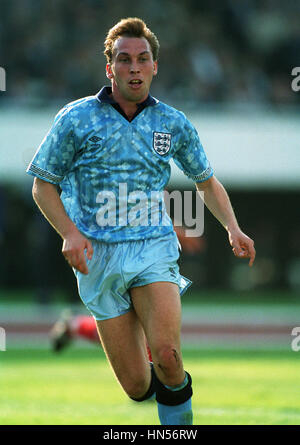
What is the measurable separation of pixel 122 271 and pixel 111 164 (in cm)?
61

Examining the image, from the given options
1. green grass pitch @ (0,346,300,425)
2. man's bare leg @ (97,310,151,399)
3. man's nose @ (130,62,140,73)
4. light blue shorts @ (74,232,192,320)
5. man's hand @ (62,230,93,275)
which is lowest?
green grass pitch @ (0,346,300,425)

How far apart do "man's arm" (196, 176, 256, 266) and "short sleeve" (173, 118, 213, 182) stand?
0.22 ft

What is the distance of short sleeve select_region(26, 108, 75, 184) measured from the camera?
5281 millimetres

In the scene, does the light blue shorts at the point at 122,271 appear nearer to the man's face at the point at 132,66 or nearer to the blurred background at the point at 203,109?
the man's face at the point at 132,66

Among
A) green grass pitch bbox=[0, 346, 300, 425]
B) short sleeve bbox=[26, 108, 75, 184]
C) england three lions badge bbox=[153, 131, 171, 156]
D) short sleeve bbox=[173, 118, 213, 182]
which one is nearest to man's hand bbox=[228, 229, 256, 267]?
short sleeve bbox=[173, 118, 213, 182]

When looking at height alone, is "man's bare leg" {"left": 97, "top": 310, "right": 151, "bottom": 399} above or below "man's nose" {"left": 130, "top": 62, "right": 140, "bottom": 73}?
below

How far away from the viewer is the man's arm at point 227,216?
5473 millimetres

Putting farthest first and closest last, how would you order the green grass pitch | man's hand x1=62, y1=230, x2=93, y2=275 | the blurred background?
1. the blurred background
2. the green grass pitch
3. man's hand x1=62, y1=230, x2=93, y2=275

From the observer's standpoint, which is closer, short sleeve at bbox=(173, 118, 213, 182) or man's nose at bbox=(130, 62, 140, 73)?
man's nose at bbox=(130, 62, 140, 73)

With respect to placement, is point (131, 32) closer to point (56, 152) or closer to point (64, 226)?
point (56, 152)

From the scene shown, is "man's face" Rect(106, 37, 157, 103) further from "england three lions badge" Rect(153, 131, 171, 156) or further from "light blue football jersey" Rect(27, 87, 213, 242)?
"england three lions badge" Rect(153, 131, 171, 156)

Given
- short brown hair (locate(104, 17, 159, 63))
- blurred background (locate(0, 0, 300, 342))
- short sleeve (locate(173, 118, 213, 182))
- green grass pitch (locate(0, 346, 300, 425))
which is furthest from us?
blurred background (locate(0, 0, 300, 342))

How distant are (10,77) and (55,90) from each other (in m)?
1.28

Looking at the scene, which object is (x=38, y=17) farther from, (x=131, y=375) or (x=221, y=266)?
(x=131, y=375)
